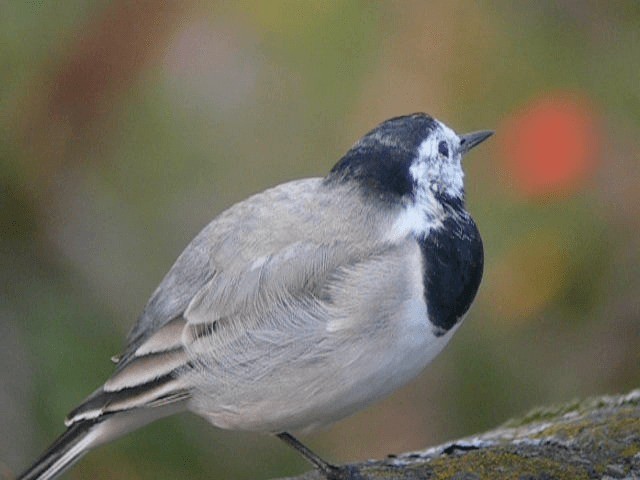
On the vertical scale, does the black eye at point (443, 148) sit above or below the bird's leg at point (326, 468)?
above

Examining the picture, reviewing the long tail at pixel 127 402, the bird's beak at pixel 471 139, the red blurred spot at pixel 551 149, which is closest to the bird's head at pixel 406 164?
the bird's beak at pixel 471 139

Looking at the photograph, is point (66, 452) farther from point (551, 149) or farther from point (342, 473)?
point (551, 149)

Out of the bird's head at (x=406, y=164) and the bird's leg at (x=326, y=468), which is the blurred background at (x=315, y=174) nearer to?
the bird's head at (x=406, y=164)

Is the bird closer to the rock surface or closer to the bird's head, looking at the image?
the bird's head

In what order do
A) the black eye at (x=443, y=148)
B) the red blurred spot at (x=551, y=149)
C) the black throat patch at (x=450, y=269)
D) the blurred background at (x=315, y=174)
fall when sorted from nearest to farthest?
the black throat patch at (x=450, y=269)
the black eye at (x=443, y=148)
the red blurred spot at (x=551, y=149)
the blurred background at (x=315, y=174)

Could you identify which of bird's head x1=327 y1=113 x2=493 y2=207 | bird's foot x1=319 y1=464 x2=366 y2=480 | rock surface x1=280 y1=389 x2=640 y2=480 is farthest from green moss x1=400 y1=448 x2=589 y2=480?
bird's head x1=327 y1=113 x2=493 y2=207

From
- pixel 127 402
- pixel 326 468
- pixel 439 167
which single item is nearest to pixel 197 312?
pixel 127 402
